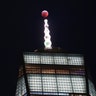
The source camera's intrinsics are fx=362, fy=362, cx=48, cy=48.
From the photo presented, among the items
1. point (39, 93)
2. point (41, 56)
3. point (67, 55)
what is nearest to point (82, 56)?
point (67, 55)

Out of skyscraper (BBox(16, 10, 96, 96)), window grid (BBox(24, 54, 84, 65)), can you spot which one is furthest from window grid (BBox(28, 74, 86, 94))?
window grid (BBox(24, 54, 84, 65))

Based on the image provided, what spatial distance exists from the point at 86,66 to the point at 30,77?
21.1 meters

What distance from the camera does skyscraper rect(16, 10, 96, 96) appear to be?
A: 12256cm

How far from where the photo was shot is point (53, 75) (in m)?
129

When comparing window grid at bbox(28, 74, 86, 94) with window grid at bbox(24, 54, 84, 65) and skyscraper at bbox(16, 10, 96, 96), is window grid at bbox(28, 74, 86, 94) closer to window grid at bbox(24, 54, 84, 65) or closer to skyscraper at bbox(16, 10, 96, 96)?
skyscraper at bbox(16, 10, 96, 96)

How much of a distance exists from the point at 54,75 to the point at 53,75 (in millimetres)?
379

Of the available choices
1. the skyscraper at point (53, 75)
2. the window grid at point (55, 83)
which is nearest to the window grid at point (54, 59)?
the skyscraper at point (53, 75)

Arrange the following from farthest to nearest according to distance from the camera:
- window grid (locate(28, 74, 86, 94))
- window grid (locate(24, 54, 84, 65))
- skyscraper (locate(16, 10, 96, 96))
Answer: window grid (locate(24, 54, 84, 65)), window grid (locate(28, 74, 86, 94)), skyscraper (locate(16, 10, 96, 96))

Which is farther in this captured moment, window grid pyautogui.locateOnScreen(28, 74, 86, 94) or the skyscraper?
window grid pyautogui.locateOnScreen(28, 74, 86, 94)

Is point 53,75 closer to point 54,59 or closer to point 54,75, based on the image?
point 54,75

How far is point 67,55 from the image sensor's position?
136875 millimetres

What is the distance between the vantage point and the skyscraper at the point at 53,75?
402 ft

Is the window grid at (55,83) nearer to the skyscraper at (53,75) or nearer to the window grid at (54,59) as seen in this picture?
the skyscraper at (53,75)

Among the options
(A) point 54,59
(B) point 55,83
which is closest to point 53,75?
(B) point 55,83
